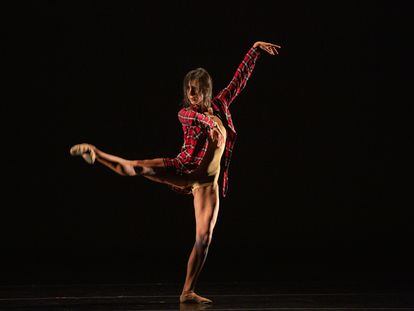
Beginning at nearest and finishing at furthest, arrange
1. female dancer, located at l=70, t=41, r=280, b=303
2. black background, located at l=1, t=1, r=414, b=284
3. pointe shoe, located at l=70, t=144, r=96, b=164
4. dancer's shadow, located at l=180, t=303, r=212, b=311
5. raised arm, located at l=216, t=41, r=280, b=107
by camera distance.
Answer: pointe shoe, located at l=70, t=144, r=96, b=164 < dancer's shadow, located at l=180, t=303, r=212, b=311 < female dancer, located at l=70, t=41, r=280, b=303 < raised arm, located at l=216, t=41, r=280, b=107 < black background, located at l=1, t=1, r=414, b=284

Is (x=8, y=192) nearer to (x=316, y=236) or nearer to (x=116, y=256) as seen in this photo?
(x=116, y=256)

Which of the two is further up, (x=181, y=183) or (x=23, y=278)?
(x=181, y=183)

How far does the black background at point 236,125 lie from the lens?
6.11 m

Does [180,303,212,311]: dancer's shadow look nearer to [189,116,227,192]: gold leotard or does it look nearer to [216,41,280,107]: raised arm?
[189,116,227,192]: gold leotard

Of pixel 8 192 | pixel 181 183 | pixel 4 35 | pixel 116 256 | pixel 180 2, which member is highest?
pixel 180 2

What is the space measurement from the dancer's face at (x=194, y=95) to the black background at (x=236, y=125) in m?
2.24

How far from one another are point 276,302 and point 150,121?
2601mm

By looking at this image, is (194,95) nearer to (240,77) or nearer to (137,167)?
(240,77)

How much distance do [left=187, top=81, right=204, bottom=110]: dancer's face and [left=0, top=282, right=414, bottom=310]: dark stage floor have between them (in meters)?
1.07

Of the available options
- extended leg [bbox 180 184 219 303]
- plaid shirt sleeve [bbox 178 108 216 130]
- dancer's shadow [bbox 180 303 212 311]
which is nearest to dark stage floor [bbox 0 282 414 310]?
dancer's shadow [bbox 180 303 212 311]

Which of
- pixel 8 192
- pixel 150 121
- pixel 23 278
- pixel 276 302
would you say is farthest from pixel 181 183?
pixel 8 192

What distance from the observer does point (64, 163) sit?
6191mm

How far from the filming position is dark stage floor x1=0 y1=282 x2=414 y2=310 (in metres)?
3.84

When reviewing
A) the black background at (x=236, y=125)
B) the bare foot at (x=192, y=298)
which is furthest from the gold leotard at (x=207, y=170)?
the black background at (x=236, y=125)
